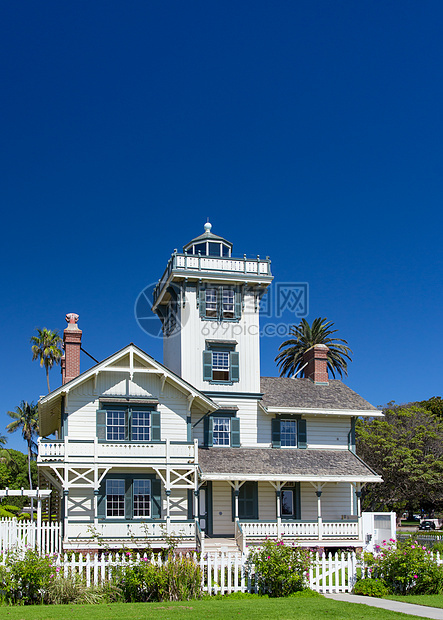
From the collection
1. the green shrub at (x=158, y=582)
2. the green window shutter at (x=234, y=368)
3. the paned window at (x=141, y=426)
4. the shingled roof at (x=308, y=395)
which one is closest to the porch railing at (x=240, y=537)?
the paned window at (x=141, y=426)

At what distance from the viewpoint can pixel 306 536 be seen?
30.4 metres

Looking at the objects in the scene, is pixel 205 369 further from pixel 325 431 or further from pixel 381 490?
pixel 381 490

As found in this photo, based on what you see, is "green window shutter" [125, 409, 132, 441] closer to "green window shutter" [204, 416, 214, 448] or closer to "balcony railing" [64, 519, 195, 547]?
"balcony railing" [64, 519, 195, 547]

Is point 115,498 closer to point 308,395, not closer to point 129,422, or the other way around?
point 129,422

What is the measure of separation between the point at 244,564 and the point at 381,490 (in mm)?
29602

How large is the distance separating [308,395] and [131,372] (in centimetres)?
951

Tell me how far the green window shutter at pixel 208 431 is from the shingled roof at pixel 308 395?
8.78 ft

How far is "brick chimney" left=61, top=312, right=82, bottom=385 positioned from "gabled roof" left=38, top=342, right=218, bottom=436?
1.40 meters

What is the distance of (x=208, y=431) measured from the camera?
107 feet

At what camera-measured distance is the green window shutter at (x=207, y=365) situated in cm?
3372

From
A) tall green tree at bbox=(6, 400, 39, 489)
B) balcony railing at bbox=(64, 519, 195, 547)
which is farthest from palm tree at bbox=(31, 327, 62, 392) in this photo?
balcony railing at bbox=(64, 519, 195, 547)

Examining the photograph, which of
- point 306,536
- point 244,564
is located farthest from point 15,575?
point 306,536

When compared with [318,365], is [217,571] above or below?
below

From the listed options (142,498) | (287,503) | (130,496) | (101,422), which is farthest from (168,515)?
(287,503)
